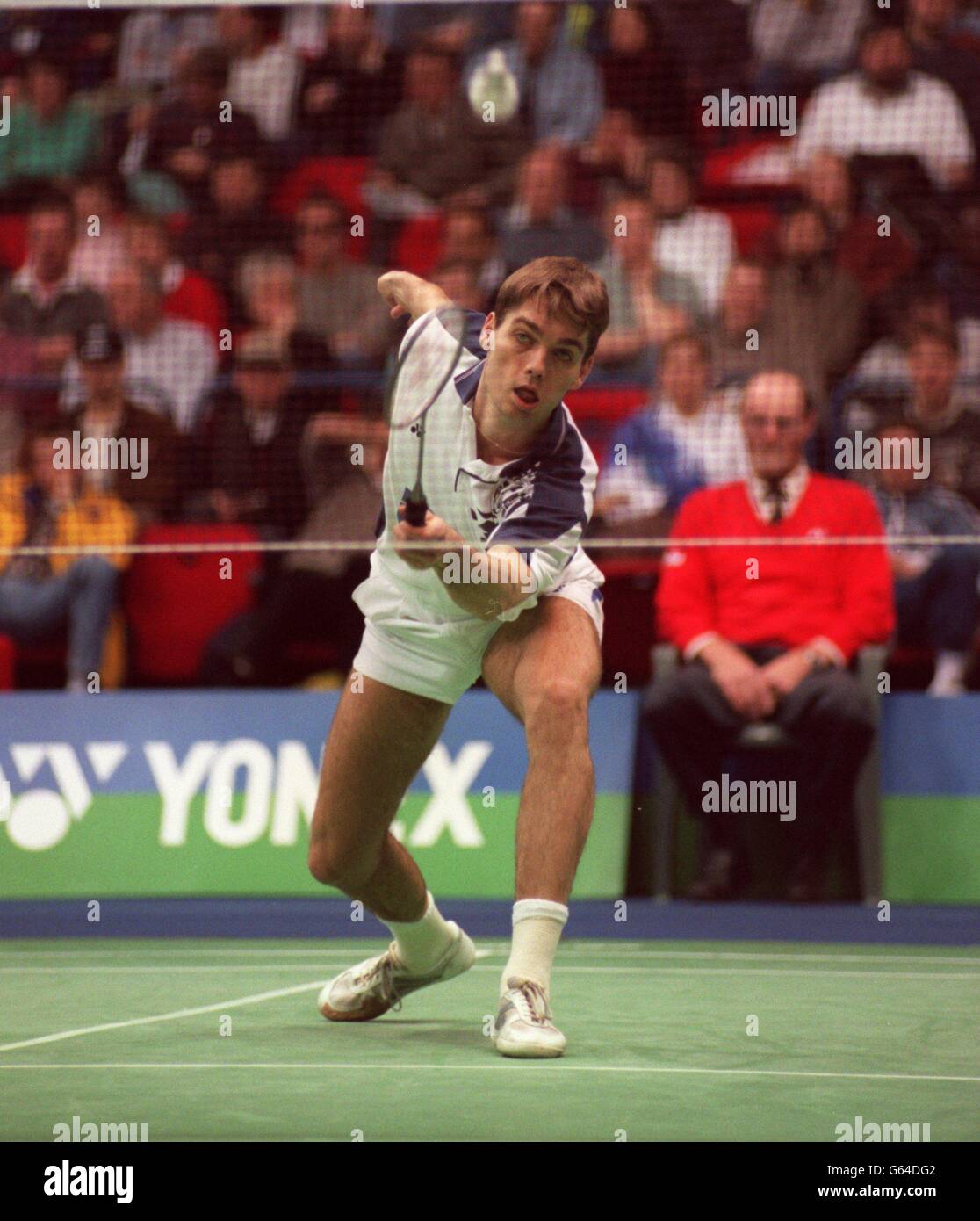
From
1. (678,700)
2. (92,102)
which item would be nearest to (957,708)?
(678,700)

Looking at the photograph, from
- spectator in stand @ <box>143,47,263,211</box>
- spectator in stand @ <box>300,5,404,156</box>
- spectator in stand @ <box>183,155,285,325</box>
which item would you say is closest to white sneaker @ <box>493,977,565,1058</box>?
spectator in stand @ <box>183,155,285,325</box>

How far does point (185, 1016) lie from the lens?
18.7ft

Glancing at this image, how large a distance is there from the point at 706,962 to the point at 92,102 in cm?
670

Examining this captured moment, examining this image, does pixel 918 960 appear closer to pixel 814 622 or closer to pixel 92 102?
pixel 814 622

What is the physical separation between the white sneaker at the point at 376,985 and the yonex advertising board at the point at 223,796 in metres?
2.18

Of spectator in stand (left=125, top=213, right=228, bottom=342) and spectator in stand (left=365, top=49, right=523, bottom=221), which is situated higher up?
spectator in stand (left=365, top=49, right=523, bottom=221)

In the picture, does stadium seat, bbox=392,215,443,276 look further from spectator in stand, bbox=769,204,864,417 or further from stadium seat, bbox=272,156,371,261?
spectator in stand, bbox=769,204,864,417

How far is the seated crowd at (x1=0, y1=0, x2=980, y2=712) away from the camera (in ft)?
28.5

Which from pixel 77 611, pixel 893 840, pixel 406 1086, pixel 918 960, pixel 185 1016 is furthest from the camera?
pixel 77 611

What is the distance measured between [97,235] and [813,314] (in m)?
3.80

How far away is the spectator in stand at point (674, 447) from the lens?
344 inches

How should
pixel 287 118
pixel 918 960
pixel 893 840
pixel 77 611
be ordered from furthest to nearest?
pixel 287 118
pixel 77 611
pixel 893 840
pixel 918 960

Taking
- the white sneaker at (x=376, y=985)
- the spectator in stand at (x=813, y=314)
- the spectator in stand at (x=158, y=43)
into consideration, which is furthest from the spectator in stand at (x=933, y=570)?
the spectator in stand at (x=158, y=43)

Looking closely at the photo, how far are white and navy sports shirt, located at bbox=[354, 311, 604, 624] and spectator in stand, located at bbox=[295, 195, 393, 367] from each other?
4751 mm
